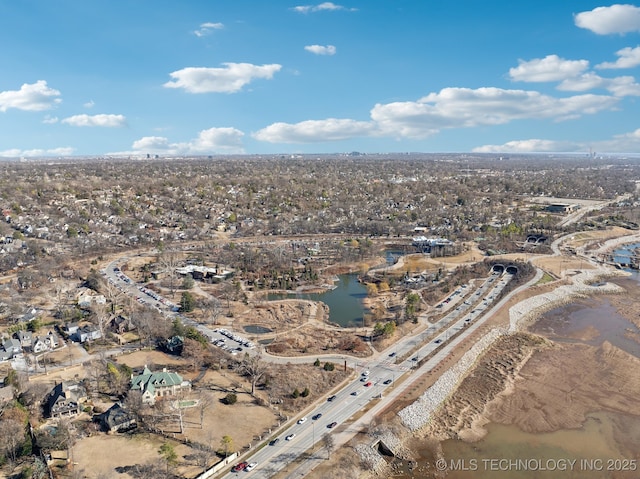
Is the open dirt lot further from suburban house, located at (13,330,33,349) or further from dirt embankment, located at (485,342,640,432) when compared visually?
suburban house, located at (13,330,33,349)

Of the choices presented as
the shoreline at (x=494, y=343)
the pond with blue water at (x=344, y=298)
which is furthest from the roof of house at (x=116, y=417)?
the pond with blue water at (x=344, y=298)

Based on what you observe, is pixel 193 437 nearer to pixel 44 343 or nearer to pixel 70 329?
pixel 44 343

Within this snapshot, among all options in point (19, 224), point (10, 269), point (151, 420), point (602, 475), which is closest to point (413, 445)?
point (602, 475)

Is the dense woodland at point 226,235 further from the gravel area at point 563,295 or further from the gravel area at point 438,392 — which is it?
the gravel area at point 563,295

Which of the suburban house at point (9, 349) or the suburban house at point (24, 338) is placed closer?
the suburban house at point (9, 349)

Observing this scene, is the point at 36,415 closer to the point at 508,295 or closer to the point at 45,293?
the point at 45,293

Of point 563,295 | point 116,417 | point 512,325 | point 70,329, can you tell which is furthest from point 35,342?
point 563,295

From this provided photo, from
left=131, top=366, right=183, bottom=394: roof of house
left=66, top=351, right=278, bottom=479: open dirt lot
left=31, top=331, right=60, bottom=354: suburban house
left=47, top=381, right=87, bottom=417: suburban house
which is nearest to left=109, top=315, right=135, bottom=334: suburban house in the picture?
left=31, top=331, right=60, bottom=354: suburban house
